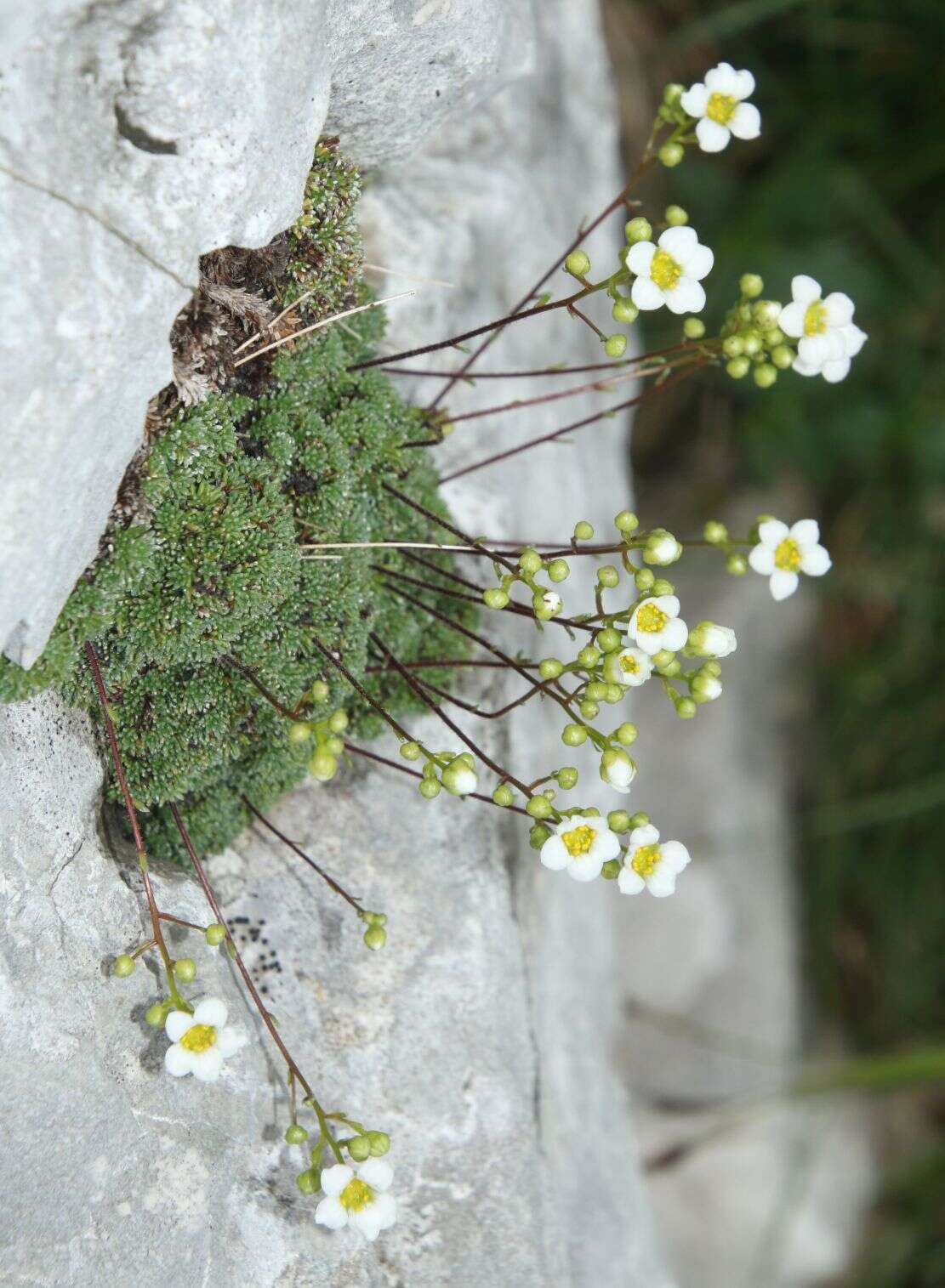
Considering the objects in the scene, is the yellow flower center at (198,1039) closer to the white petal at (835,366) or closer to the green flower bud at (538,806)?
the green flower bud at (538,806)

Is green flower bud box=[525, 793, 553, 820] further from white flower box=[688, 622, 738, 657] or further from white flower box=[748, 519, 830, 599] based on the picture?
white flower box=[748, 519, 830, 599]

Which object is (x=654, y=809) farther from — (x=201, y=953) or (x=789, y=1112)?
(x=201, y=953)

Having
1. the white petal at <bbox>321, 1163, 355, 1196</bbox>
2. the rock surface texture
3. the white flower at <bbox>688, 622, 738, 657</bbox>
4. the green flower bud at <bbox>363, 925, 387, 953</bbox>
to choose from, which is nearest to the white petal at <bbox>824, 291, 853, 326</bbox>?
the white flower at <bbox>688, 622, 738, 657</bbox>

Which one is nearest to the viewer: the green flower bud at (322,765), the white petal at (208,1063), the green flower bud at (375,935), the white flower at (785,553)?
the green flower bud at (322,765)

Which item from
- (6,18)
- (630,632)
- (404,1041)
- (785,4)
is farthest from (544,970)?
(785,4)

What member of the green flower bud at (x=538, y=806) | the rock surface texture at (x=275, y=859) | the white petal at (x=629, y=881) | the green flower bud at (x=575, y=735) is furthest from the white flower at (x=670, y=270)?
the white petal at (x=629, y=881)

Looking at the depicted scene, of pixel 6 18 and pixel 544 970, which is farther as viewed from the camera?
A: pixel 544 970
